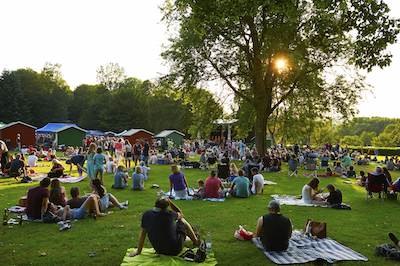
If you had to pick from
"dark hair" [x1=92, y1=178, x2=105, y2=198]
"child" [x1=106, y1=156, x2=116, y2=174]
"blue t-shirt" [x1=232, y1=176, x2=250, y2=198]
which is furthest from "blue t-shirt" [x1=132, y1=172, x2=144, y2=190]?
"child" [x1=106, y1=156, x2=116, y2=174]

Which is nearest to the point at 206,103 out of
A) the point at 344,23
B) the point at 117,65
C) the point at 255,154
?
the point at 255,154

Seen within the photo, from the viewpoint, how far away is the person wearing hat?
676cm

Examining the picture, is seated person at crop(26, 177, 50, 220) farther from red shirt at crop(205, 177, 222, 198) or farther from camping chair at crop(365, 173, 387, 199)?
camping chair at crop(365, 173, 387, 199)

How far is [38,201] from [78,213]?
0.92 m

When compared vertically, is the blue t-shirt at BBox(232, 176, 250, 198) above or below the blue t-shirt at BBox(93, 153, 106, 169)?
below

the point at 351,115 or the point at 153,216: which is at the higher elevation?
the point at 351,115

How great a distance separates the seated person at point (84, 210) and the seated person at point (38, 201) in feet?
1.34

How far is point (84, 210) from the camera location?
922cm

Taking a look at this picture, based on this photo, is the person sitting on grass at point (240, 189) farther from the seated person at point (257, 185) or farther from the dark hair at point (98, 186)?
the dark hair at point (98, 186)

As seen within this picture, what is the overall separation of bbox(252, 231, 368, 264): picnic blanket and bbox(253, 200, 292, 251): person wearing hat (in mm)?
118

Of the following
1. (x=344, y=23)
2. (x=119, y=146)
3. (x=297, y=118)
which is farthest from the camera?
(x=297, y=118)

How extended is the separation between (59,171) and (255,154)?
41.9 feet

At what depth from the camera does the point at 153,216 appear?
626 centimetres

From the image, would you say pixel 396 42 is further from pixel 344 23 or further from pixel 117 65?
pixel 117 65
